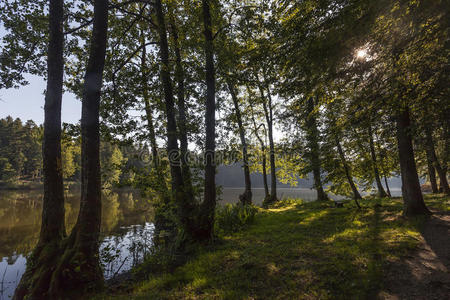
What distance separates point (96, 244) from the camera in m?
5.56

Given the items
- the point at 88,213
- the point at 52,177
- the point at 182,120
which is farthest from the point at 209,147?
the point at 52,177

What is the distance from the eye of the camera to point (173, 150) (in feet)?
26.1

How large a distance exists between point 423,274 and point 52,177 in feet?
29.1

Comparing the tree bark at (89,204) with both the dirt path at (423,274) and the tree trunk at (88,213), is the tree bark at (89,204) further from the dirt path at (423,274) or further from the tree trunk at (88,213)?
the dirt path at (423,274)

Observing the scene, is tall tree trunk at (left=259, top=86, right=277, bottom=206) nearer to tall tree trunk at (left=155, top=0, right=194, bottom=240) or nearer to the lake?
the lake

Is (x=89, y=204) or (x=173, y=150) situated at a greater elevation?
(x=173, y=150)

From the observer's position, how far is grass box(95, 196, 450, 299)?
3914 millimetres

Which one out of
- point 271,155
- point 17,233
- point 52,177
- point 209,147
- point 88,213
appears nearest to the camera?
point 88,213

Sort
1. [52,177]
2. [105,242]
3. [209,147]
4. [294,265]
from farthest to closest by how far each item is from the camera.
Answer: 1. [105,242]
2. [209,147]
3. [52,177]
4. [294,265]

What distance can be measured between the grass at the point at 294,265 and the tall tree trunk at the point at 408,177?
1200mm

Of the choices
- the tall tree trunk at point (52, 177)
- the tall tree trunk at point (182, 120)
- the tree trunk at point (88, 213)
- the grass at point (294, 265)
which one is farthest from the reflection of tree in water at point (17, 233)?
the grass at point (294, 265)

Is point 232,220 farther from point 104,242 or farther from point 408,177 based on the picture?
point 408,177

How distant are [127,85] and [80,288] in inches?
243

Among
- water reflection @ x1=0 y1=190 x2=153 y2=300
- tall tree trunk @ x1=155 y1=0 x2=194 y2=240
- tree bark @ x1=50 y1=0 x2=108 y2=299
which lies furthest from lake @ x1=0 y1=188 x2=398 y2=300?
tall tree trunk @ x1=155 y1=0 x2=194 y2=240
